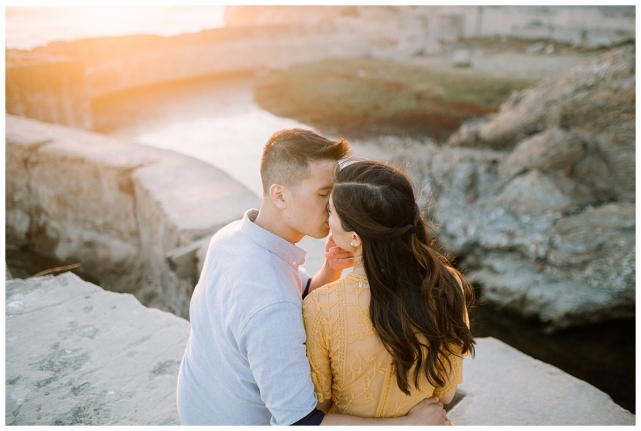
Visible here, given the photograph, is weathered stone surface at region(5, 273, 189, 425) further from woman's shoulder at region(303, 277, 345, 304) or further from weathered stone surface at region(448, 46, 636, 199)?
weathered stone surface at region(448, 46, 636, 199)

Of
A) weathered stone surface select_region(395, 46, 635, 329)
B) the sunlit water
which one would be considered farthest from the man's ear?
the sunlit water

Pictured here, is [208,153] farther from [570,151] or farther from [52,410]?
[52,410]

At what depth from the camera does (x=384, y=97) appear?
10680mm

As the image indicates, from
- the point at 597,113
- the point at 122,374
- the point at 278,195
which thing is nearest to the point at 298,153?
the point at 278,195

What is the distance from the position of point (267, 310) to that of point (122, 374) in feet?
3.63

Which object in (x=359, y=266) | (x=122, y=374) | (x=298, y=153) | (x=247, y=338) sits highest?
(x=298, y=153)

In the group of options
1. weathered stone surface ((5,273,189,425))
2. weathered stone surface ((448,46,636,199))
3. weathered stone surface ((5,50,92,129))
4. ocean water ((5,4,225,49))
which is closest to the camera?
weathered stone surface ((5,273,189,425))

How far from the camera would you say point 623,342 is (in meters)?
3.79

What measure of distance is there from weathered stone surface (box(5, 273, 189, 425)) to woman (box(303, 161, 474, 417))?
0.80 metres

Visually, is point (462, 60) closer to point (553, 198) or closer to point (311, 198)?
point (553, 198)

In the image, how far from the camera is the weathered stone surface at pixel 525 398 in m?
1.98

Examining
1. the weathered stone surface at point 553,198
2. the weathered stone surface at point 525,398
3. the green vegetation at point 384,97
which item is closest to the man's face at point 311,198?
the weathered stone surface at point 525,398

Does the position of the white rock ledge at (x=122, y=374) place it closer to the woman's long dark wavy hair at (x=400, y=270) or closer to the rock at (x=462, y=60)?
the woman's long dark wavy hair at (x=400, y=270)

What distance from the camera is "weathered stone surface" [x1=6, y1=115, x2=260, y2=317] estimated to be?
306 centimetres
